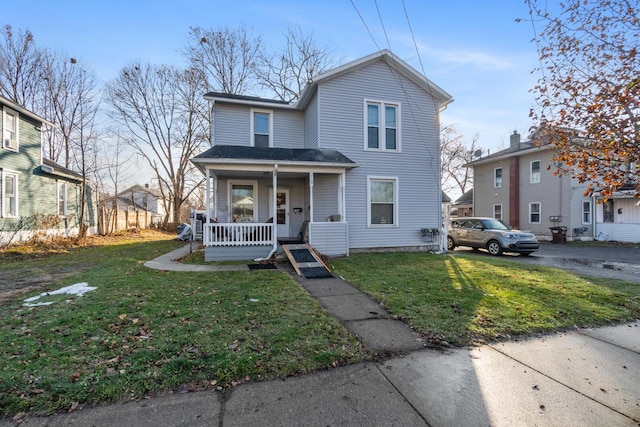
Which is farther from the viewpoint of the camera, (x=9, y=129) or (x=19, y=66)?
(x=19, y=66)

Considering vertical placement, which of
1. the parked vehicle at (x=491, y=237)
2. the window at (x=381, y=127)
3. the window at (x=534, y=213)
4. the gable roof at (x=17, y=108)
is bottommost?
the parked vehicle at (x=491, y=237)

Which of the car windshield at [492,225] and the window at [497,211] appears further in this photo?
the window at [497,211]

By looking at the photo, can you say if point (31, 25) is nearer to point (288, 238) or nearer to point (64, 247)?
point (64, 247)

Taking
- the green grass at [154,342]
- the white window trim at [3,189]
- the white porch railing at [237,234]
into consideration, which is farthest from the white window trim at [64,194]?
the green grass at [154,342]

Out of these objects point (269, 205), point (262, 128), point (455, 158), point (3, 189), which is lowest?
point (269, 205)

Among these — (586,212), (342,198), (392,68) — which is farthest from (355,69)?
(586,212)

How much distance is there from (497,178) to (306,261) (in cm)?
1902

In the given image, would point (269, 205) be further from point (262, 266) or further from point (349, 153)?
point (262, 266)

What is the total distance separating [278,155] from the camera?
10.0m

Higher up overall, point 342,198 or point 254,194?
point 254,194

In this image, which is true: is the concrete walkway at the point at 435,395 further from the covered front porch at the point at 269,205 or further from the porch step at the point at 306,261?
the covered front porch at the point at 269,205

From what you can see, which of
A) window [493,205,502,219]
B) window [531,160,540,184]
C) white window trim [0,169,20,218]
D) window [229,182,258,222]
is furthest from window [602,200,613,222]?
white window trim [0,169,20,218]

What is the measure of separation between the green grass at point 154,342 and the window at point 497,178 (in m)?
20.8

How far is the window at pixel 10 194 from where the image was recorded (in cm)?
1245
